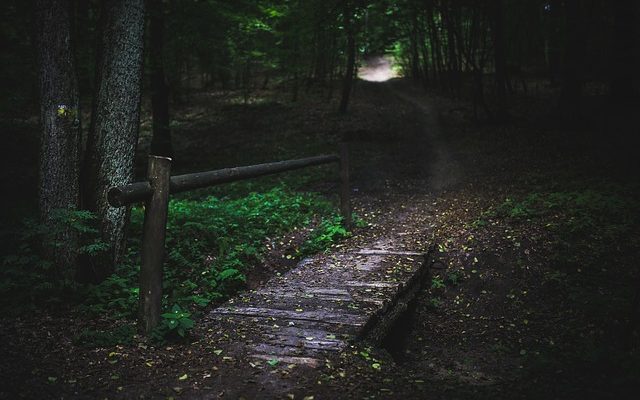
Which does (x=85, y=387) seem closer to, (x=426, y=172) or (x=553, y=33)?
(x=426, y=172)

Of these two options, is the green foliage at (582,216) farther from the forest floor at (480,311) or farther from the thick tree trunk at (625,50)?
the thick tree trunk at (625,50)

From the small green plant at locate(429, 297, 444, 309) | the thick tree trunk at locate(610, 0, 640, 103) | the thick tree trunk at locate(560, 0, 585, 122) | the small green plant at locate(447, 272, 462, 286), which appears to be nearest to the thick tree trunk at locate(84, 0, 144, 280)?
the small green plant at locate(429, 297, 444, 309)

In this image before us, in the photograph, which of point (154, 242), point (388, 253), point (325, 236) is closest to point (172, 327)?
point (154, 242)

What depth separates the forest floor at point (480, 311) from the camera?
298 centimetres

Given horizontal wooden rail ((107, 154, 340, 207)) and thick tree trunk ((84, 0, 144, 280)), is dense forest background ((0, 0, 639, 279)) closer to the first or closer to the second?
thick tree trunk ((84, 0, 144, 280))

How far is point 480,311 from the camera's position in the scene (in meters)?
5.47

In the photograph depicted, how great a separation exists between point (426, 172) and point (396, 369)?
33.1 ft

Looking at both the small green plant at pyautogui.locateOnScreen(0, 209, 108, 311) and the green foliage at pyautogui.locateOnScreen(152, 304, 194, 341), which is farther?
the small green plant at pyautogui.locateOnScreen(0, 209, 108, 311)

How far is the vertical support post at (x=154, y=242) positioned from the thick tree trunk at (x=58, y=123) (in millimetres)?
1293

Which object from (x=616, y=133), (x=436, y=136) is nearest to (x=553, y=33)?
(x=436, y=136)

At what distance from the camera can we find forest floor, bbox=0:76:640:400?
9.77ft

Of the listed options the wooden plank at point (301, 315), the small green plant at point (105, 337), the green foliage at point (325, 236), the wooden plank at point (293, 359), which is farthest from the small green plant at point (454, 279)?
the small green plant at point (105, 337)

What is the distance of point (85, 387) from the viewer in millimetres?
2832

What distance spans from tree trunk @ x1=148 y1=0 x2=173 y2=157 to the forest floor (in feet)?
18.1
